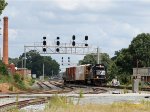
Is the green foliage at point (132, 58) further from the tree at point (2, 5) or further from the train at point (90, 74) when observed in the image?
the tree at point (2, 5)

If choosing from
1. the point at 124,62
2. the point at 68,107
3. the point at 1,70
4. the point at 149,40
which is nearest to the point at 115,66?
the point at 124,62

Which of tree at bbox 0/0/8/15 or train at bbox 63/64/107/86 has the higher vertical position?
tree at bbox 0/0/8/15

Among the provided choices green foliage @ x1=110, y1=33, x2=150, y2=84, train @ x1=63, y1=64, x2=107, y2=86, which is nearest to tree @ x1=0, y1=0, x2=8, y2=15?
train @ x1=63, y1=64, x2=107, y2=86

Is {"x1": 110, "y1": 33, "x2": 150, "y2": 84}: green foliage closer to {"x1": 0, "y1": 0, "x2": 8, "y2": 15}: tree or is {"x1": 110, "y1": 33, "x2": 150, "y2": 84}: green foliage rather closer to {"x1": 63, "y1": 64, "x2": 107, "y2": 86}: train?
{"x1": 63, "y1": 64, "x2": 107, "y2": 86}: train

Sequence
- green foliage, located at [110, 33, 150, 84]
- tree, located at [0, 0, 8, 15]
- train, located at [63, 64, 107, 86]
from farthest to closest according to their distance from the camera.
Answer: green foliage, located at [110, 33, 150, 84], train, located at [63, 64, 107, 86], tree, located at [0, 0, 8, 15]

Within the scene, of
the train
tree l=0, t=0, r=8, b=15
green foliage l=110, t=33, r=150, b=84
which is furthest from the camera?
green foliage l=110, t=33, r=150, b=84

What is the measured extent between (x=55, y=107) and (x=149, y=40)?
101 m

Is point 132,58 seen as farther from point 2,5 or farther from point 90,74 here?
point 2,5

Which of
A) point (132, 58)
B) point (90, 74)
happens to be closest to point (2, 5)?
point (90, 74)

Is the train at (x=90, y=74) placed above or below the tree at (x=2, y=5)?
below

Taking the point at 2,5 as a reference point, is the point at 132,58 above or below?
below

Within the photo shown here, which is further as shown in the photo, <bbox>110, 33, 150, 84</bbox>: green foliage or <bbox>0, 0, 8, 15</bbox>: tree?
<bbox>110, 33, 150, 84</bbox>: green foliage

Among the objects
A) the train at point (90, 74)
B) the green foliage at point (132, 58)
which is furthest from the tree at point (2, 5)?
the green foliage at point (132, 58)

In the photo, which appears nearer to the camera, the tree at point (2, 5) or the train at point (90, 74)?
the tree at point (2, 5)
